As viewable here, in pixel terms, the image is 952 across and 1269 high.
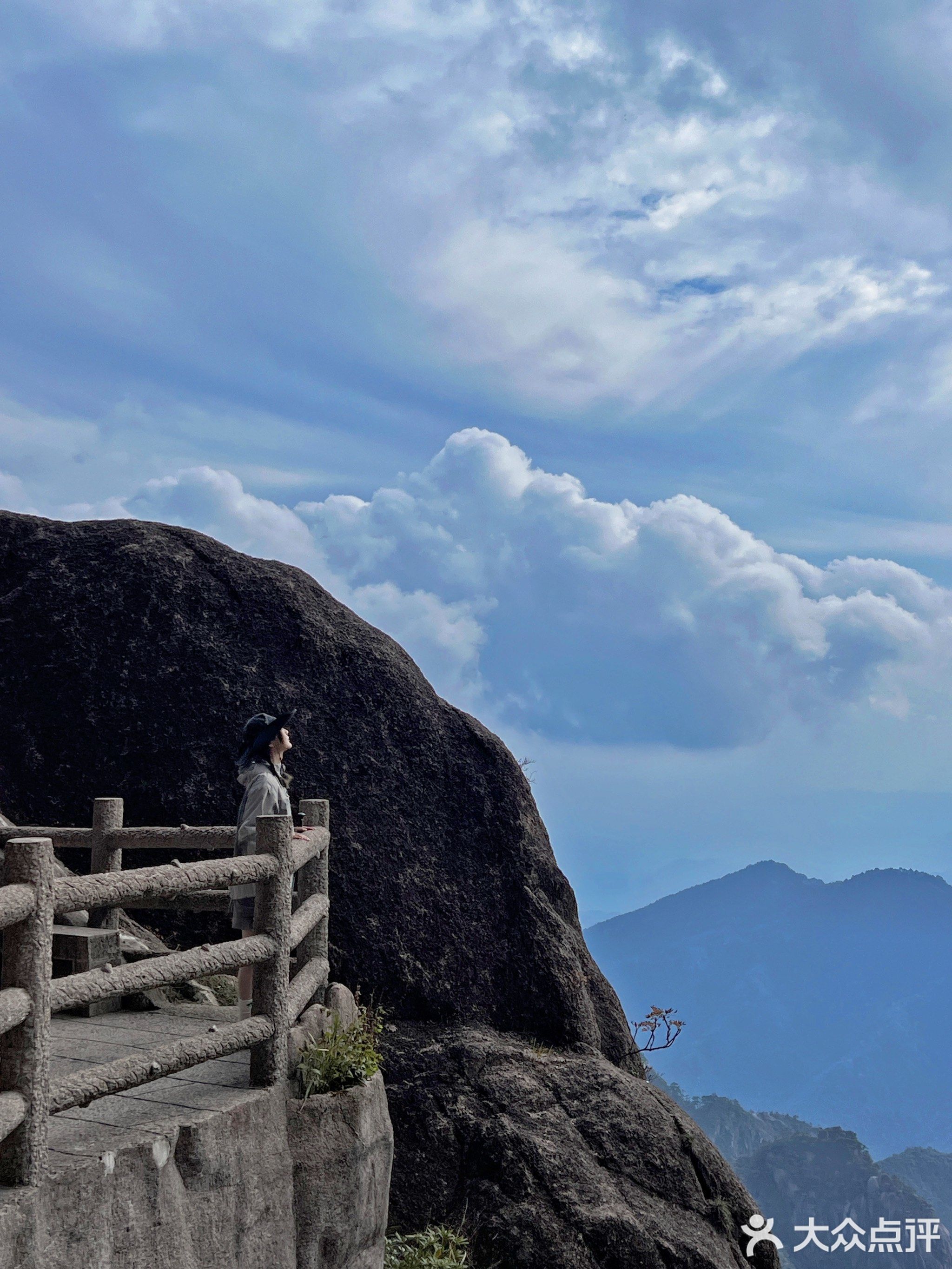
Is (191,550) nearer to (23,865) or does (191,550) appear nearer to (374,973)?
(374,973)

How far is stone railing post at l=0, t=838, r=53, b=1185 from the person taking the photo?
4.23m

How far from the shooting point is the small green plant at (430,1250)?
28.2ft

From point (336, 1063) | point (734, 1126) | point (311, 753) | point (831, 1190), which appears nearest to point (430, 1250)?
Answer: point (336, 1063)

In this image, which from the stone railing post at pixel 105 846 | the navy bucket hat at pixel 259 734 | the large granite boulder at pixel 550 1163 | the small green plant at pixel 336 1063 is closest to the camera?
the small green plant at pixel 336 1063

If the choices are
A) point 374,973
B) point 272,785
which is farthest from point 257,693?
point 272,785

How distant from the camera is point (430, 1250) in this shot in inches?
352

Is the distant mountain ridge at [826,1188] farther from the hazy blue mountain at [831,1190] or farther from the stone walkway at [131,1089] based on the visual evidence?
the stone walkway at [131,1089]

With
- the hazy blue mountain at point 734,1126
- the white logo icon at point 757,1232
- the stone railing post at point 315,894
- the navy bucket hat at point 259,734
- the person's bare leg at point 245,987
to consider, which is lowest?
the hazy blue mountain at point 734,1126

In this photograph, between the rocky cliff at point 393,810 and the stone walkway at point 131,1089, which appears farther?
the rocky cliff at point 393,810

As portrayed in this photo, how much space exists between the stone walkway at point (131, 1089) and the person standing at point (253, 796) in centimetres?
62

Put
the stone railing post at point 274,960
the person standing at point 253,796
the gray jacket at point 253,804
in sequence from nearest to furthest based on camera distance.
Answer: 1. the stone railing post at point 274,960
2. the person standing at point 253,796
3. the gray jacket at point 253,804

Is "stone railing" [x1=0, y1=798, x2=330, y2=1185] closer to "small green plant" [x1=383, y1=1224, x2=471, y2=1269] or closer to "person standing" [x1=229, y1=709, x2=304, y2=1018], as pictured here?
"person standing" [x1=229, y1=709, x2=304, y2=1018]

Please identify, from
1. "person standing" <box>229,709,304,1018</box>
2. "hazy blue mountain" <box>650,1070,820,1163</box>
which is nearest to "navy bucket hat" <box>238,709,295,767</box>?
"person standing" <box>229,709,304,1018</box>

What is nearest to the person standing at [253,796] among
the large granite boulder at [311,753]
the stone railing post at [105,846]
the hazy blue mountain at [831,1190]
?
the stone railing post at [105,846]
